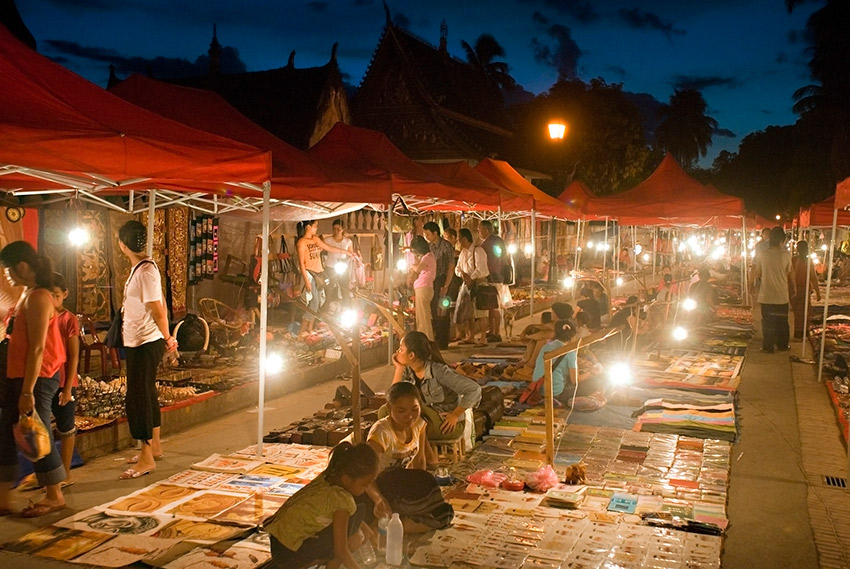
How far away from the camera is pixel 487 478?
605 cm

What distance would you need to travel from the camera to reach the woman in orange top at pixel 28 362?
16.6ft

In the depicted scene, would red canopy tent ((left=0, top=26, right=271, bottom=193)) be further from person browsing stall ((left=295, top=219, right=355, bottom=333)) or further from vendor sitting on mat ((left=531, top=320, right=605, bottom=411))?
person browsing stall ((left=295, top=219, right=355, bottom=333))

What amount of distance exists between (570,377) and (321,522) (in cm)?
496

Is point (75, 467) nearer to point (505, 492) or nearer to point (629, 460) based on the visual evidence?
point (505, 492)

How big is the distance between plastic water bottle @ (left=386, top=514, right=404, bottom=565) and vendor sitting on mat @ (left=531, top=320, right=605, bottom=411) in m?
3.69

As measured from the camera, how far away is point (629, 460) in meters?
6.75

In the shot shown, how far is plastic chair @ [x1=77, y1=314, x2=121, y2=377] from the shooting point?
30.0 feet

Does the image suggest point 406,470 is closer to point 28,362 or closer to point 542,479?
point 542,479

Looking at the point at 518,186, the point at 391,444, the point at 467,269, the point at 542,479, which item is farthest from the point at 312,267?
the point at 542,479

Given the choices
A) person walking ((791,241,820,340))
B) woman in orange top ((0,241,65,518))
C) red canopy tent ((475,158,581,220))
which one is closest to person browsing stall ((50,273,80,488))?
woman in orange top ((0,241,65,518))

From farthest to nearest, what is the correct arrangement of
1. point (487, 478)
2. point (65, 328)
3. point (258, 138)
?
point (258, 138) → point (487, 478) → point (65, 328)

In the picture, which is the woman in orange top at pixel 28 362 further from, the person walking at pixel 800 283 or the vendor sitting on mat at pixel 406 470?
the person walking at pixel 800 283

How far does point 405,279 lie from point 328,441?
1027cm

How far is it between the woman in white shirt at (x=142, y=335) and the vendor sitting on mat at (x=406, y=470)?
1880mm
